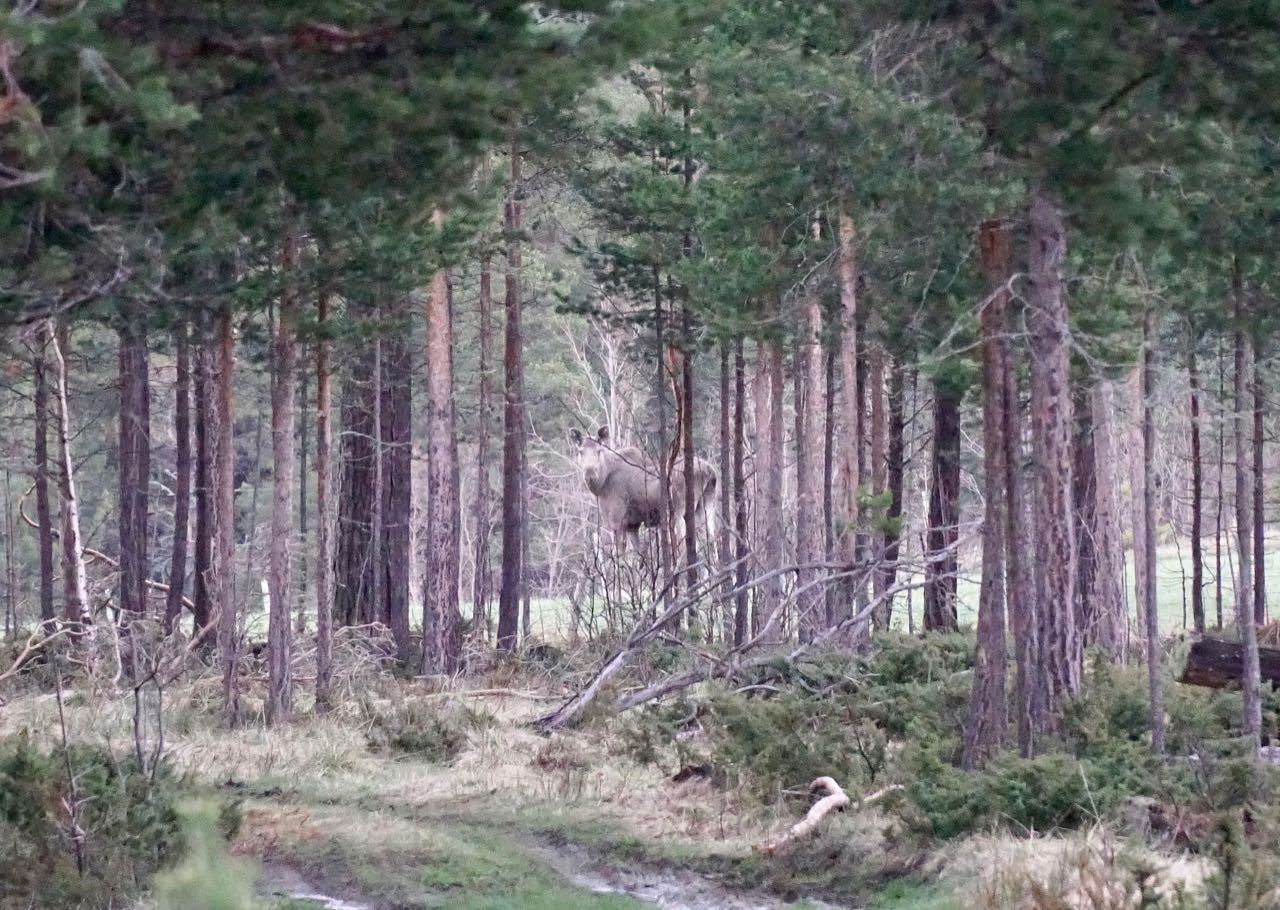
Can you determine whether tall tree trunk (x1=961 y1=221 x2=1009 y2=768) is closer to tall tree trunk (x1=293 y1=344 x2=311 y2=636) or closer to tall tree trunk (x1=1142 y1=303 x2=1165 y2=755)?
tall tree trunk (x1=1142 y1=303 x2=1165 y2=755)

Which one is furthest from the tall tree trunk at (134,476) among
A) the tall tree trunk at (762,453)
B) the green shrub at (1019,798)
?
the green shrub at (1019,798)

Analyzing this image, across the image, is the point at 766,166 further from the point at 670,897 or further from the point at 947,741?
the point at 670,897

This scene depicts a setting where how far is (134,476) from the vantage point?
22.5 meters

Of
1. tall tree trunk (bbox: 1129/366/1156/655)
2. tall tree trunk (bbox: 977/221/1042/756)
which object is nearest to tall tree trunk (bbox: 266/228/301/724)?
tall tree trunk (bbox: 977/221/1042/756)

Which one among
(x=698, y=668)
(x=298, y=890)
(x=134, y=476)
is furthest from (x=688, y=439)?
(x=298, y=890)

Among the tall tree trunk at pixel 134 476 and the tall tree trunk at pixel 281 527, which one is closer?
the tall tree trunk at pixel 281 527

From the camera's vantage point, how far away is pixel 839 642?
1623cm

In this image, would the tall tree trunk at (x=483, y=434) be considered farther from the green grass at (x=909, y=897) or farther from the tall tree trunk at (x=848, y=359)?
the green grass at (x=909, y=897)

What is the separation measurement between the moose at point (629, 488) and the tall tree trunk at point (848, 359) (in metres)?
6.12

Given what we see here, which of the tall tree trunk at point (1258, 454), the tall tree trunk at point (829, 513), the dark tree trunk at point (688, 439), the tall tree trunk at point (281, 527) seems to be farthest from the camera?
the dark tree trunk at point (688, 439)

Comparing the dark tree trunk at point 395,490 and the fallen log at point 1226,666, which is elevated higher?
the dark tree trunk at point 395,490

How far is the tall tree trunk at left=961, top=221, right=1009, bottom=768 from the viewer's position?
1113 cm

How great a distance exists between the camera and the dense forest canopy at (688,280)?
7.17 meters

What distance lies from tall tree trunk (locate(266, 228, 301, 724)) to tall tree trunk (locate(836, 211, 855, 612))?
5938 millimetres
